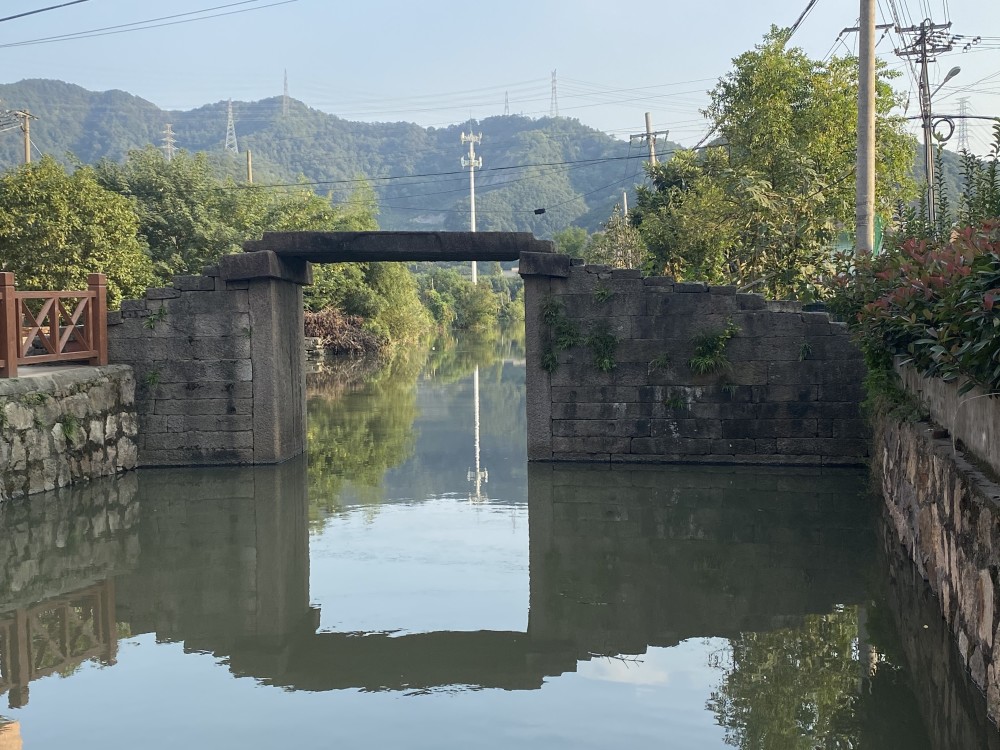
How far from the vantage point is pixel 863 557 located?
30.2 ft

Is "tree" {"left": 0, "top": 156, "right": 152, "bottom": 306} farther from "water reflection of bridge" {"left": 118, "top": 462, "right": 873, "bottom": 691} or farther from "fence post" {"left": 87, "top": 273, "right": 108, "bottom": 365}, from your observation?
"water reflection of bridge" {"left": 118, "top": 462, "right": 873, "bottom": 691}

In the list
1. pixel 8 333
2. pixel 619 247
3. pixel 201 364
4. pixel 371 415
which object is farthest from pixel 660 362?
pixel 619 247

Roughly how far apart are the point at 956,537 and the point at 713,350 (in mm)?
7257

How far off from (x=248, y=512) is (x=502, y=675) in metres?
5.55

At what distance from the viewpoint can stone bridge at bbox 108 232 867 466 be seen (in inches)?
539

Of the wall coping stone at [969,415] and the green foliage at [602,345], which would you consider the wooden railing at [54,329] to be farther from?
the wall coping stone at [969,415]

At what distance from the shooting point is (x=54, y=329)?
13281mm

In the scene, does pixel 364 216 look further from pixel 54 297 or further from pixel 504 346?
pixel 54 297

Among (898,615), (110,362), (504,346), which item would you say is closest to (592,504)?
(898,615)

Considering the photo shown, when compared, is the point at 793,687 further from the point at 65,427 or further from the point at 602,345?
the point at 65,427

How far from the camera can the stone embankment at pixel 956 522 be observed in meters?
5.55

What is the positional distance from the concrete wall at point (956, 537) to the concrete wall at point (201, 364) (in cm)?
813

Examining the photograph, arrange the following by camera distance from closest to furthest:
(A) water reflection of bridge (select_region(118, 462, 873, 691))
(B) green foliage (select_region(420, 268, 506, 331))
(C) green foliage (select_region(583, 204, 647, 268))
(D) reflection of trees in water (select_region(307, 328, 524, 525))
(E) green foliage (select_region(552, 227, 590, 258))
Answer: (A) water reflection of bridge (select_region(118, 462, 873, 691))
(D) reflection of trees in water (select_region(307, 328, 524, 525))
(C) green foliage (select_region(583, 204, 647, 268))
(B) green foliage (select_region(420, 268, 506, 331))
(E) green foliage (select_region(552, 227, 590, 258))

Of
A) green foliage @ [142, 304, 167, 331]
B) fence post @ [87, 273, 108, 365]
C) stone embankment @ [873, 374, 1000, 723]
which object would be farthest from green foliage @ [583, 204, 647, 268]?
stone embankment @ [873, 374, 1000, 723]
